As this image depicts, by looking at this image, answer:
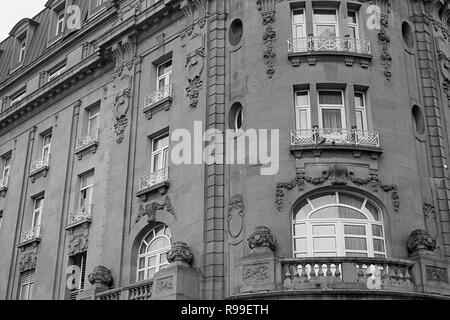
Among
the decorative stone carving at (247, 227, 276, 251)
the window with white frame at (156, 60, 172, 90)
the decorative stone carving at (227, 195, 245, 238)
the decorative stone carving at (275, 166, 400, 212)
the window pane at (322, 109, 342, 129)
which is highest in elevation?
the window with white frame at (156, 60, 172, 90)

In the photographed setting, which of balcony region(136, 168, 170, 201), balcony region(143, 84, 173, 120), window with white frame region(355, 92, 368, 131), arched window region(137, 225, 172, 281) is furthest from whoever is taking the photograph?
balcony region(143, 84, 173, 120)

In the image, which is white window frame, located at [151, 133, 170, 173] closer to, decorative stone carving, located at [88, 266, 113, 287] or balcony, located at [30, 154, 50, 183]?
decorative stone carving, located at [88, 266, 113, 287]

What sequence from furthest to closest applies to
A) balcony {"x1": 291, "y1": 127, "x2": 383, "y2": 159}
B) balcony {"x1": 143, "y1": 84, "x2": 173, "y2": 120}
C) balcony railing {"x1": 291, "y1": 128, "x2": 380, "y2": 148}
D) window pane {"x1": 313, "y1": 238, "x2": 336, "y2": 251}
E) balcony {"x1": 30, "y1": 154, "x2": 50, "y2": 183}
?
balcony {"x1": 30, "y1": 154, "x2": 50, "y2": 183}
balcony {"x1": 143, "y1": 84, "x2": 173, "y2": 120}
balcony railing {"x1": 291, "y1": 128, "x2": 380, "y2": 148}
balcony {"x1": 291, "y1": 127, "x2": 383, "y2": 159}
window pane {"x1": 313, "y1": 238, "x2": 336, "y2": 251}

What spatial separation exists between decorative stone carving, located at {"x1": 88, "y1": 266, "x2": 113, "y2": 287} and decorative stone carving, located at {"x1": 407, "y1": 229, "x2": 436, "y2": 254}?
469 inches

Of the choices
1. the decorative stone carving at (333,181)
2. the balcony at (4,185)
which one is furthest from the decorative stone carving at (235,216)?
the balcony at (4,185)

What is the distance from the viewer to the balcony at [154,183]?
1117 inches

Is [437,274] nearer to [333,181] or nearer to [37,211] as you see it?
[333,181]

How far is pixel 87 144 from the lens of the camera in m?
34.4

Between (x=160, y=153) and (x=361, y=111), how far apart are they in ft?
28.4

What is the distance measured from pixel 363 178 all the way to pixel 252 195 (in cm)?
392

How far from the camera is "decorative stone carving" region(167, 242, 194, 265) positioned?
25375 millimetres

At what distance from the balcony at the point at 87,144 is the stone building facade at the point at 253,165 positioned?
7 centimetres

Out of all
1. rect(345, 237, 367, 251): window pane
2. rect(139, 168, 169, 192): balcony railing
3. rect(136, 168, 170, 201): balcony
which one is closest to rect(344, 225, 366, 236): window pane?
rect(345, 237, 367, 251): window pane

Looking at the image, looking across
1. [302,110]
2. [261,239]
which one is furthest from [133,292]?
[302,110]
